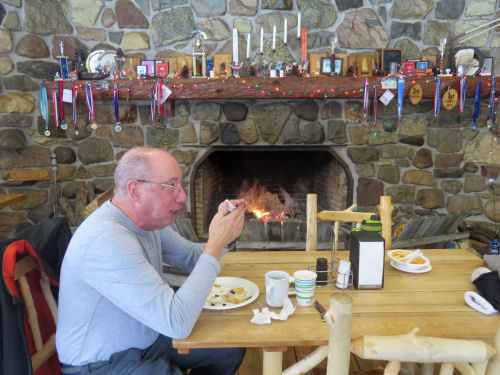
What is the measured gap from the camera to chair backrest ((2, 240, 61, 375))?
1058mm

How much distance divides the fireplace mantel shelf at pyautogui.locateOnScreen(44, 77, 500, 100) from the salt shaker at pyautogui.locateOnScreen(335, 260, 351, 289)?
5.84 feet

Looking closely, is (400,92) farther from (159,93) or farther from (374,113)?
(159,93)

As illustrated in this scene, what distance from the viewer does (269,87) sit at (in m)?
2.79

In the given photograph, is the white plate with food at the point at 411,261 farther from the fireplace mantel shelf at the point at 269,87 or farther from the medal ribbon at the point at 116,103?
the medal ribbon at the point at 116,103

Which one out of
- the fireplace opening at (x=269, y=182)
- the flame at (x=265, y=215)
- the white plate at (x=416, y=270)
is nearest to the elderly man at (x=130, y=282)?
the white plate at (x=416, y=270)

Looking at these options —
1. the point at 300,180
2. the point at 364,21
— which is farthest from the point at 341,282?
the point at 300,180

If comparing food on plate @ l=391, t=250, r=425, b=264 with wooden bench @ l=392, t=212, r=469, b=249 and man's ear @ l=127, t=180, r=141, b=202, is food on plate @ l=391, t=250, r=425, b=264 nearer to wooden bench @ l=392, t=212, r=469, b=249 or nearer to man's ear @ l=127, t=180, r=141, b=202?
wooden bench @ l=392, t=212, r=469, b=249

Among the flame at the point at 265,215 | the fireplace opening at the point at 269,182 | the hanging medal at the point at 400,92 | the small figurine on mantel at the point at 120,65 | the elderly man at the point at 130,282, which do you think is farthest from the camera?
the flame at the point at 265,215

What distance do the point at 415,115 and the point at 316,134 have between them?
814 millimetres

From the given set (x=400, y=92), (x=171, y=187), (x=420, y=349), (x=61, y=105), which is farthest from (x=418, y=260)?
(x=61, y=105)

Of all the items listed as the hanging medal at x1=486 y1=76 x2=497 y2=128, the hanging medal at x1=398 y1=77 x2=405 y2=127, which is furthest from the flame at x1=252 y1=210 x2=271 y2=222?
the hanging medal at x1=486 y1=76 x2=497 y2=128

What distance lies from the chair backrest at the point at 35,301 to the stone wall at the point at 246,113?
6.46ft

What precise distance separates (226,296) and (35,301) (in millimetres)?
621

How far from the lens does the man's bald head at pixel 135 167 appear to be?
119 centimetres
